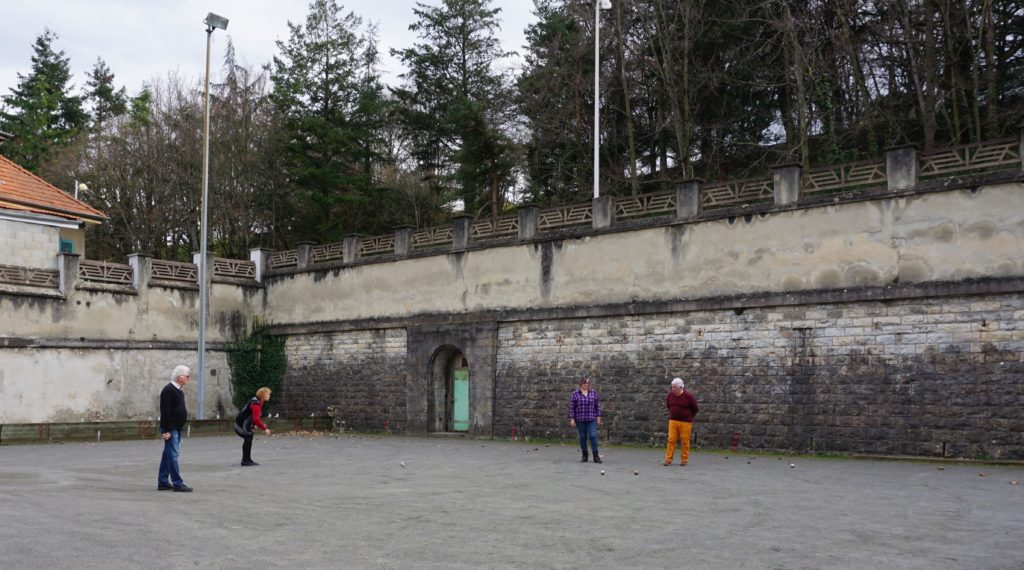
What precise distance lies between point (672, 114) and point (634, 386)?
14.3 meters

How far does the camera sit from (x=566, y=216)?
979 inches

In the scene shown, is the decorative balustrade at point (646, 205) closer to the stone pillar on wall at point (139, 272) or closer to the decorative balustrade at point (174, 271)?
the decorative balustrade at point (174, 271)

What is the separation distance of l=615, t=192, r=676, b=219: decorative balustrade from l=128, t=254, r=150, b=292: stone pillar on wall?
16321 mm

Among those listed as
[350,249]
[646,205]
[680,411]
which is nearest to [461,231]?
[350,249]

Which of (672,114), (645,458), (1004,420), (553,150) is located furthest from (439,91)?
(1004,420)

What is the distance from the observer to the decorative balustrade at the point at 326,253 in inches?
1227

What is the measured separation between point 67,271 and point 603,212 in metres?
16.9

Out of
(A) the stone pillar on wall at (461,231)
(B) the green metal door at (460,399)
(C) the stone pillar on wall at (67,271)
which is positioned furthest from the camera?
(C) the stone pillar on wall at (67,271)

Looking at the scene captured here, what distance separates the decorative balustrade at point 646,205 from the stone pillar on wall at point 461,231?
526cm

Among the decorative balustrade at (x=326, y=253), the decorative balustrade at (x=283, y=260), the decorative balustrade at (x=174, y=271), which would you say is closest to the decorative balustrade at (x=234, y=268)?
the decorative balustrade at (x=283, y=260)

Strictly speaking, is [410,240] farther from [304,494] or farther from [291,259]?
[304,494]

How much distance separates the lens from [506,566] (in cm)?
727

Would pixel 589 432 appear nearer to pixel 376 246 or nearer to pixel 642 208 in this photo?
pixel 642 208

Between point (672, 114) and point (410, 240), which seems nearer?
point (410, 240)
